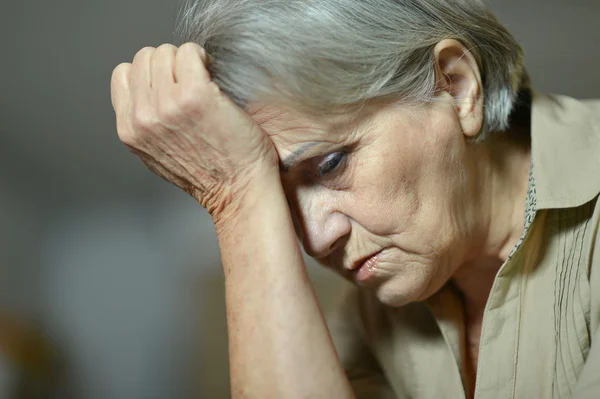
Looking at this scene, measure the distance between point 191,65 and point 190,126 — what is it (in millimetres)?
79

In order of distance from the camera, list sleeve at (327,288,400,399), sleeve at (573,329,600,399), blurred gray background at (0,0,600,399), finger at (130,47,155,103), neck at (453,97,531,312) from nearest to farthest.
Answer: sleeve at (573,329,600,399), finger at (130,47,155,103), neck at (453,97,531,312), sleeve at (327,288,400,399), blurred gray background at (0,0,600,399)

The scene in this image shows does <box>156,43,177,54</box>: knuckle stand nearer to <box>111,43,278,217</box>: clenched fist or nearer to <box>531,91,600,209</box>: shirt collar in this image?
<box>111,43,278,217</box>: clenched fist

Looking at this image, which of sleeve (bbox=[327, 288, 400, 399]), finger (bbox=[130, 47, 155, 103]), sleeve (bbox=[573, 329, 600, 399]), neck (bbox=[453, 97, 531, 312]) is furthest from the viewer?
sleeve (bbox=[327, 288, 400, 399])

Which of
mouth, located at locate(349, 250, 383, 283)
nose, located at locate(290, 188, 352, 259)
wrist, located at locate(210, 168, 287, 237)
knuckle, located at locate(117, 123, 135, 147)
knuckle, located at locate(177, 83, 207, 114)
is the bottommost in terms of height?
mouth, located at locate(349, 250, 383, 283)

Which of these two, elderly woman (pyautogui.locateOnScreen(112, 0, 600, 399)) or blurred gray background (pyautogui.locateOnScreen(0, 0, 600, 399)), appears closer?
elderly woman (pyautogui.locateOnScreen(112, 0, 600, 399))

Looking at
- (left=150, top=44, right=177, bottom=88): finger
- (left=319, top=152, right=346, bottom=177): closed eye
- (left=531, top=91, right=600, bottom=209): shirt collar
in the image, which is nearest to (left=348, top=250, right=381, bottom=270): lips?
(left=319, top=152, right=346, bottom=177): closed eye

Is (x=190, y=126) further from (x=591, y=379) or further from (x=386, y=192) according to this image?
(x=591, y=379)

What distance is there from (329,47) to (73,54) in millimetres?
916

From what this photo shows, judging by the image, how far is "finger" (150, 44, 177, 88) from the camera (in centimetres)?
90

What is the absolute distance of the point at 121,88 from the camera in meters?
0.96

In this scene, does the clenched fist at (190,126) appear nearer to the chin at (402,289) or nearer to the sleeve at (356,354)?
the chin at (402,289)

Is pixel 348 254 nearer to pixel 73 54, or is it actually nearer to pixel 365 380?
pixel 365 380

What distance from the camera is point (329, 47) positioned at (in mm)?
855

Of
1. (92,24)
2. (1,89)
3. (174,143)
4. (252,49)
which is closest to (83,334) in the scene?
(1,89)
